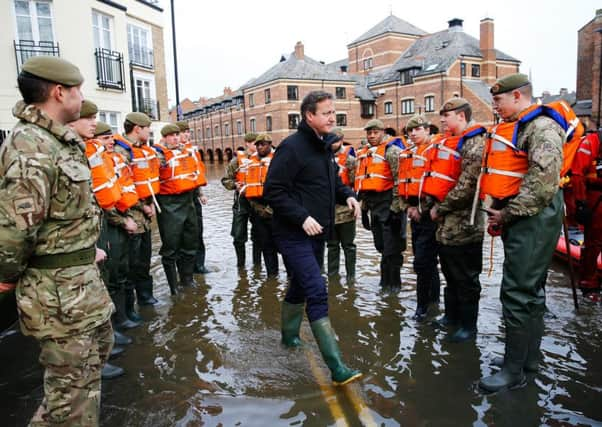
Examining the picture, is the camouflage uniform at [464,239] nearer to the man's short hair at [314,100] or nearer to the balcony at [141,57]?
the man's short hair at [314,100]

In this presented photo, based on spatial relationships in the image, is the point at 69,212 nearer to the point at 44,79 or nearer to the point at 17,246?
the point at 17,246

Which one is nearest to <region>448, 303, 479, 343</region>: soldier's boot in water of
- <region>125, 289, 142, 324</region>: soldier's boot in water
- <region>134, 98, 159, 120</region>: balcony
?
<region>125, 289, 142, 324</region>: soldier's boot in water

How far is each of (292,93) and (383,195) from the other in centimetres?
4821

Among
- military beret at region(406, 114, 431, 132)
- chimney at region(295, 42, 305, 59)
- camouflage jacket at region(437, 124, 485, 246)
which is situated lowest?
camouflage jacket at region(437, 124, 485, 246)

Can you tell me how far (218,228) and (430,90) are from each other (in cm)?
4059

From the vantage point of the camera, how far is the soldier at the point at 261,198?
25.3 ft

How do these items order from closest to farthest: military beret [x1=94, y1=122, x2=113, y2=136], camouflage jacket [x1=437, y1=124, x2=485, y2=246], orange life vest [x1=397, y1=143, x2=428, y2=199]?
camouflage jacket [x1=437, y1=124, x2=485, y2=246]
military beret [x1=94, y1=122, x2=113, y2=136]
orange life vest [x1=397, y1=143, x2=428, y2=199]

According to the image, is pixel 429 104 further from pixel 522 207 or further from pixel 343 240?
pixel 522 207

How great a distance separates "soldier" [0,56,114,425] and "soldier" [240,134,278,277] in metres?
4.91

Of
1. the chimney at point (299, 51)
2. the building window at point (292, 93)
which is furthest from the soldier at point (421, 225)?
the chimney at point (299, 51)

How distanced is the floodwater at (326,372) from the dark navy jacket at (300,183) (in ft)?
4.53

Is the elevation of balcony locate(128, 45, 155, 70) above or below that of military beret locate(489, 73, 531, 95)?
above

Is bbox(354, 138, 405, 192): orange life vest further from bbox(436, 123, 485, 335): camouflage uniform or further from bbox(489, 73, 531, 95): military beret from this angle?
bbox(489, 73, 531, 95): military beret

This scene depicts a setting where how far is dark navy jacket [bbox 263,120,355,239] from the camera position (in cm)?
408
